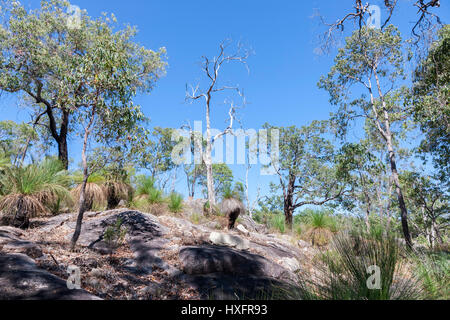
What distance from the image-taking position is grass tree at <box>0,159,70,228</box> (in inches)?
247

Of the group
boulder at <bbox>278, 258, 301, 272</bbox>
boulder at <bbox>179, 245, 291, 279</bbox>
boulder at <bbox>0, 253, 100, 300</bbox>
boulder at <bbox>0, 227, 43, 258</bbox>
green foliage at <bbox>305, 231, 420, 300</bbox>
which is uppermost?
green foliage at <bbox>305, 231, 420, 300</bbox>

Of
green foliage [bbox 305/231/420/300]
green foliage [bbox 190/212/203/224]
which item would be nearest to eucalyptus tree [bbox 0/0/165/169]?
green foliage [bbox 190/212/203/224]

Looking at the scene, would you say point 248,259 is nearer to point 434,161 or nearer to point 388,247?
point 388,247

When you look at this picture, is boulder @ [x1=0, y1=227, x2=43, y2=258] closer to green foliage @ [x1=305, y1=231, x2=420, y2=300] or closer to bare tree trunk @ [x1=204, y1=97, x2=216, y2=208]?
green foliage @ [x1=305, y1=231, x2=420, y2=300]

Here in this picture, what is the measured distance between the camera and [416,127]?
11.6 meters

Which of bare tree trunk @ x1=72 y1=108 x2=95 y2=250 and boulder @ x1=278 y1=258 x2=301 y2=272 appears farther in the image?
boulder @ x1=278 y1=258 x2=301 y2=272

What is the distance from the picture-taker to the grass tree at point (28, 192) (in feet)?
20.5

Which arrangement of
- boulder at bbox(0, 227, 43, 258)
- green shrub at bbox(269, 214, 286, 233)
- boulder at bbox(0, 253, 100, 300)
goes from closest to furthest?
boulder at bbox(0, 253, 100, 300) → boulder at bbox(0, 227, 43, 258) → green shrub at bbox(269, 214, 286, 233)

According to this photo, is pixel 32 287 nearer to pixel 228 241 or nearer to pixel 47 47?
pixel 228 241

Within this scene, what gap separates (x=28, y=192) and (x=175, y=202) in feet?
15.4

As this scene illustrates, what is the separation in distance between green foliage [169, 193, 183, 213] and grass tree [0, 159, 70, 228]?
3.58m

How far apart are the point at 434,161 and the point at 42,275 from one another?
57.2ft

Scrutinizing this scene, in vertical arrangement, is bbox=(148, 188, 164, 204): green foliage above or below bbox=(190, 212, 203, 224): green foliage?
above

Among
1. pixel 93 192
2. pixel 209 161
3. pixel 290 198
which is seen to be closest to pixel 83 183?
pixel 93 192
